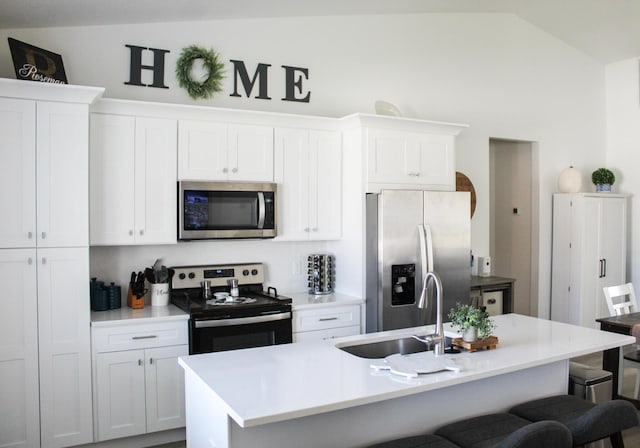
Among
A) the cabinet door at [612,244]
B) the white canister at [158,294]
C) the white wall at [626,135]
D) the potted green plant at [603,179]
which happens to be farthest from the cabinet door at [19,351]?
the white wall at [626,135]

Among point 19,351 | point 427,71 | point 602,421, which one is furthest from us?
point 427,71

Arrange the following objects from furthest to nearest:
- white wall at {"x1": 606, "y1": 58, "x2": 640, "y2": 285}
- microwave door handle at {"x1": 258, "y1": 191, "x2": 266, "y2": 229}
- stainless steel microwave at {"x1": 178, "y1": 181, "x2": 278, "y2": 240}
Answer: white wall at {"x1": 606, "y1": 58, "x2": 640, "y2": 285}
microwave door handle at {"x1": 258, "y1": 191, "x2": 266, "y2": 229}
stainless steel microwave at {"x1": 178, "y1": 181, "x2": 278, "y2": 240}

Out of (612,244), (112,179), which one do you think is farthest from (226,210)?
(612,244)

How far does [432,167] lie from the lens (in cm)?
467

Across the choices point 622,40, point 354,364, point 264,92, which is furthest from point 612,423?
point 622,40

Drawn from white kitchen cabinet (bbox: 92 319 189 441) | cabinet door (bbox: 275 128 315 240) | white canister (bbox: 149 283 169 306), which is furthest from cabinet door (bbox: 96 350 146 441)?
cabinet door (bbox: 275 128 315 240)

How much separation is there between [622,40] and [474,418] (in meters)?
5.17

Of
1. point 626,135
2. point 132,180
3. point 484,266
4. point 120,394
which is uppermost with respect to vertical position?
point 626,135

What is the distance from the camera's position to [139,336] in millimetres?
3586

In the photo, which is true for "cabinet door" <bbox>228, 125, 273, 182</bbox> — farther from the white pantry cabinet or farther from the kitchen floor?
the kitchen floor

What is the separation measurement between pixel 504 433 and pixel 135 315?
2402 mm

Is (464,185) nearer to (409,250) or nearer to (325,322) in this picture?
(409,250)

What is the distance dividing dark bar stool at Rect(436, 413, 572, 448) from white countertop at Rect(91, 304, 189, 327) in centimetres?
197

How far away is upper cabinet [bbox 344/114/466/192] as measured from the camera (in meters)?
4.37
